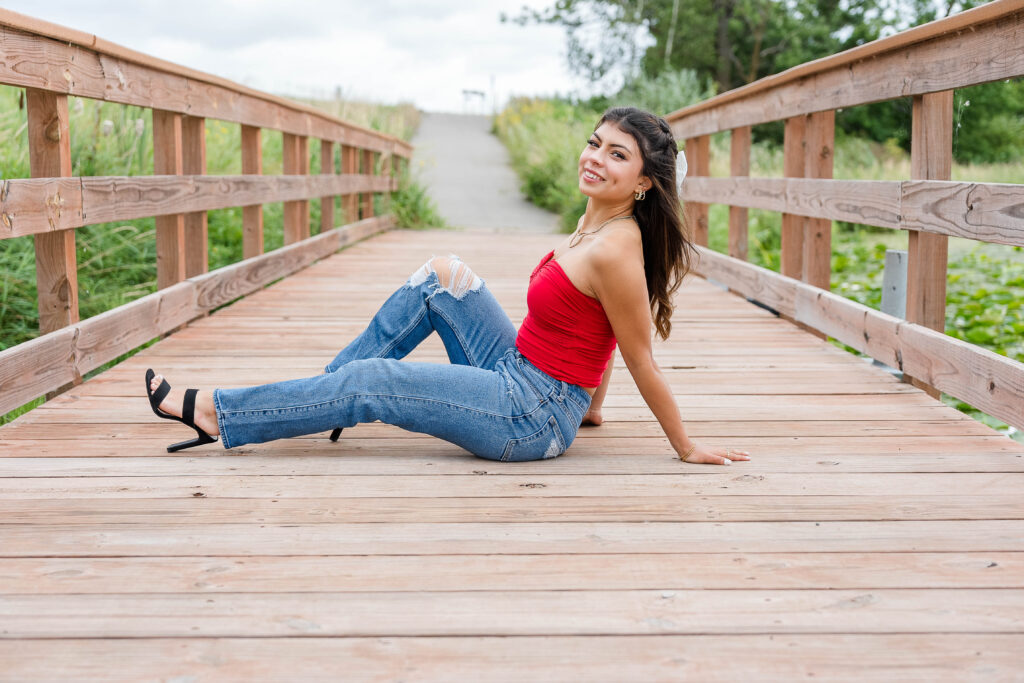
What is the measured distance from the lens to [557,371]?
8.45 ft

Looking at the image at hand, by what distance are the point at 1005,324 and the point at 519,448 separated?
13.7 feet

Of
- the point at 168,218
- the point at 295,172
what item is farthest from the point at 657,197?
the point at 295,172

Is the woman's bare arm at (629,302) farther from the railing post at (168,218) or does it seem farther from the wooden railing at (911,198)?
the railing post at (168,218)

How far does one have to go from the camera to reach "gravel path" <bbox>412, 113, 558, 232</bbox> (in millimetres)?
13977

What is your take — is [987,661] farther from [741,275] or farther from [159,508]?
[741,275]

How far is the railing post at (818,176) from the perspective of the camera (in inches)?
182

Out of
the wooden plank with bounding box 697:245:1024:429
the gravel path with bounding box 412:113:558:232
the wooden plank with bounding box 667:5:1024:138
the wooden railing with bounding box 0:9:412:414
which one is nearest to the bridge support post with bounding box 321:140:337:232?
the wooden railing with bounding box 0:9:412:414

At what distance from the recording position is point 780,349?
4.32m

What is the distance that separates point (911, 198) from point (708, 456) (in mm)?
1406

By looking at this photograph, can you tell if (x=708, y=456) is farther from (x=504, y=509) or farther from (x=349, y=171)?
(x=349, y=171)

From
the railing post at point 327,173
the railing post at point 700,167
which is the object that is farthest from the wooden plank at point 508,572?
the railing post at point 327,173

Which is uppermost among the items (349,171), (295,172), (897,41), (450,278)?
(897,41)

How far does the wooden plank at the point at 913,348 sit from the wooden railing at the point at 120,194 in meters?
2.67

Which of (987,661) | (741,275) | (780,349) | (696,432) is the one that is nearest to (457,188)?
(741,275)
